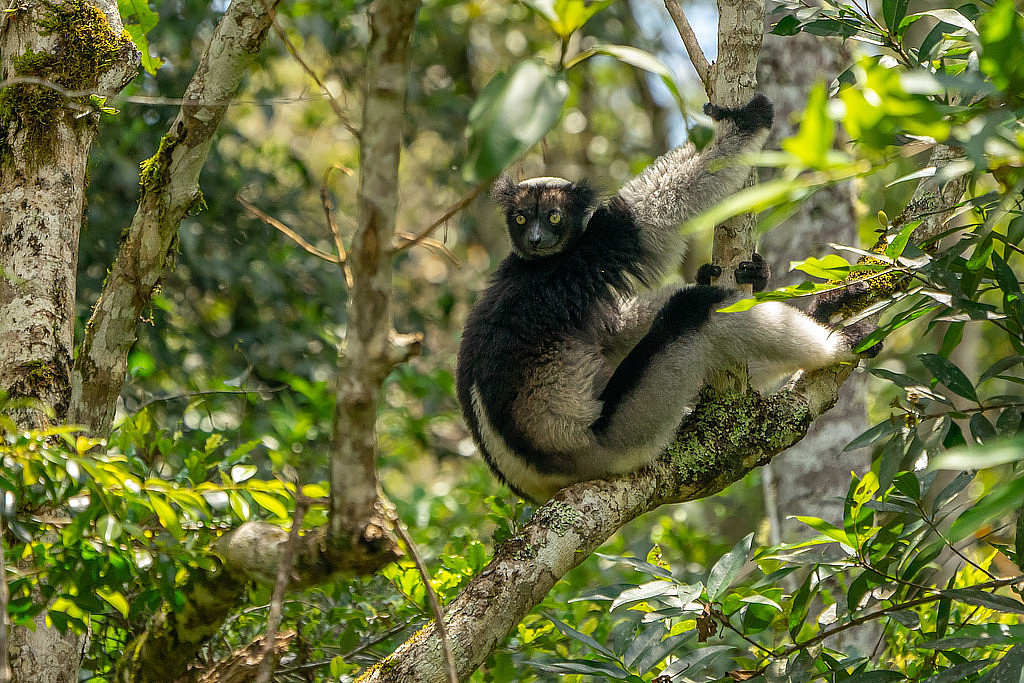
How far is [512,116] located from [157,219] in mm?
2445

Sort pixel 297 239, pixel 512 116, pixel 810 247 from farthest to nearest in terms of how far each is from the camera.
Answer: pixel 810 247
pixel 297 239
pixel 512 116

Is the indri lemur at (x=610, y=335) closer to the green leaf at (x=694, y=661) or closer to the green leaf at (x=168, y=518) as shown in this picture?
the green leaf at (x=694, y=661)

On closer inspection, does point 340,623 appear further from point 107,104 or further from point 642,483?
point 107,104

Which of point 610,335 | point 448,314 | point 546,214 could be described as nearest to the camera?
point 610,335

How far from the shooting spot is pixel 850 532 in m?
3.00

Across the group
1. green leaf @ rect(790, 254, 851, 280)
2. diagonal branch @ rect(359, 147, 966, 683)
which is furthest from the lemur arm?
green leaf @ rect(790, 254, 851, 280)

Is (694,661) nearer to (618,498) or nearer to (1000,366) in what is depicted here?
(618,498)

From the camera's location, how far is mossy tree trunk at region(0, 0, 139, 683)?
3037 mm

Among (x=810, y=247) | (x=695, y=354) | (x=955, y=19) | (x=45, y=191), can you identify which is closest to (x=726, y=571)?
(x=695, y=354)

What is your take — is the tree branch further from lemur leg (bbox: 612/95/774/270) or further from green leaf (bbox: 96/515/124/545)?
lemur leg (bbox: 612/95/774/270)

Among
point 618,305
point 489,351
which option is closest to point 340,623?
point 489,351

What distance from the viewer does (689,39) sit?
157 inches

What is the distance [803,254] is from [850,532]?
336 cm

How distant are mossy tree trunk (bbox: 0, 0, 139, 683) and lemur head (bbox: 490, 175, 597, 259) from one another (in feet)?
6.69
